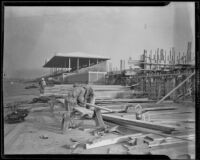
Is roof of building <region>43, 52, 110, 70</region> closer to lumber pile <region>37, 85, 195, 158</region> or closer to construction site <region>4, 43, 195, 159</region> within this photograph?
construction site <region>4, 43, 195, 159</region>

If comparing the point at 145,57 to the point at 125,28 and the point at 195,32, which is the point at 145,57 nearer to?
the point at 125,28

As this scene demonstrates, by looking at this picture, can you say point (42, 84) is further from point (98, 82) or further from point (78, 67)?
point (98, 82)

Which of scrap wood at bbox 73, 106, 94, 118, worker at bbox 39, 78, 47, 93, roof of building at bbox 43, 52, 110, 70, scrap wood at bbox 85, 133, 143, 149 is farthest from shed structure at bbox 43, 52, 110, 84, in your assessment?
scrap wood at bbox 85, 133, 143, 149

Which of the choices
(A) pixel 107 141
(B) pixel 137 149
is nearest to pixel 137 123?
(B) pixel 137 149

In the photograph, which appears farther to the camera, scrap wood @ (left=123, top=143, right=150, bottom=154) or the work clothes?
the work clothes

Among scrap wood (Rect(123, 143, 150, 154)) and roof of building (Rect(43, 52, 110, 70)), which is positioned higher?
roof of building (Rect(43, 52, 110, 70))

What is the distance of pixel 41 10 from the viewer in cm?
211

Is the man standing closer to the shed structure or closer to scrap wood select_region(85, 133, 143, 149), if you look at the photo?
the shed structure

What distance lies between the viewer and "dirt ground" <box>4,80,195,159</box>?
207cm

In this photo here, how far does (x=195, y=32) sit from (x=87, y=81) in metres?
1.19

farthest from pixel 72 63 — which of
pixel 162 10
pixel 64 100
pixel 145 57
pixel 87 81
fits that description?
pixel 162 10

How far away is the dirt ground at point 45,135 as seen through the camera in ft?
6.78

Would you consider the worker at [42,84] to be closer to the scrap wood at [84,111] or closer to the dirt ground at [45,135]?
the dirt ground at [45,135]

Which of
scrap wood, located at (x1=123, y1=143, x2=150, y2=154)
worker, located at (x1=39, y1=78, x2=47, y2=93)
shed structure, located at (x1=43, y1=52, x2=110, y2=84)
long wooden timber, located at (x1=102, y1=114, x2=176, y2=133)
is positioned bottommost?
scrap wood, located at (x1=123, y1=143, x2=150, y2=154)
